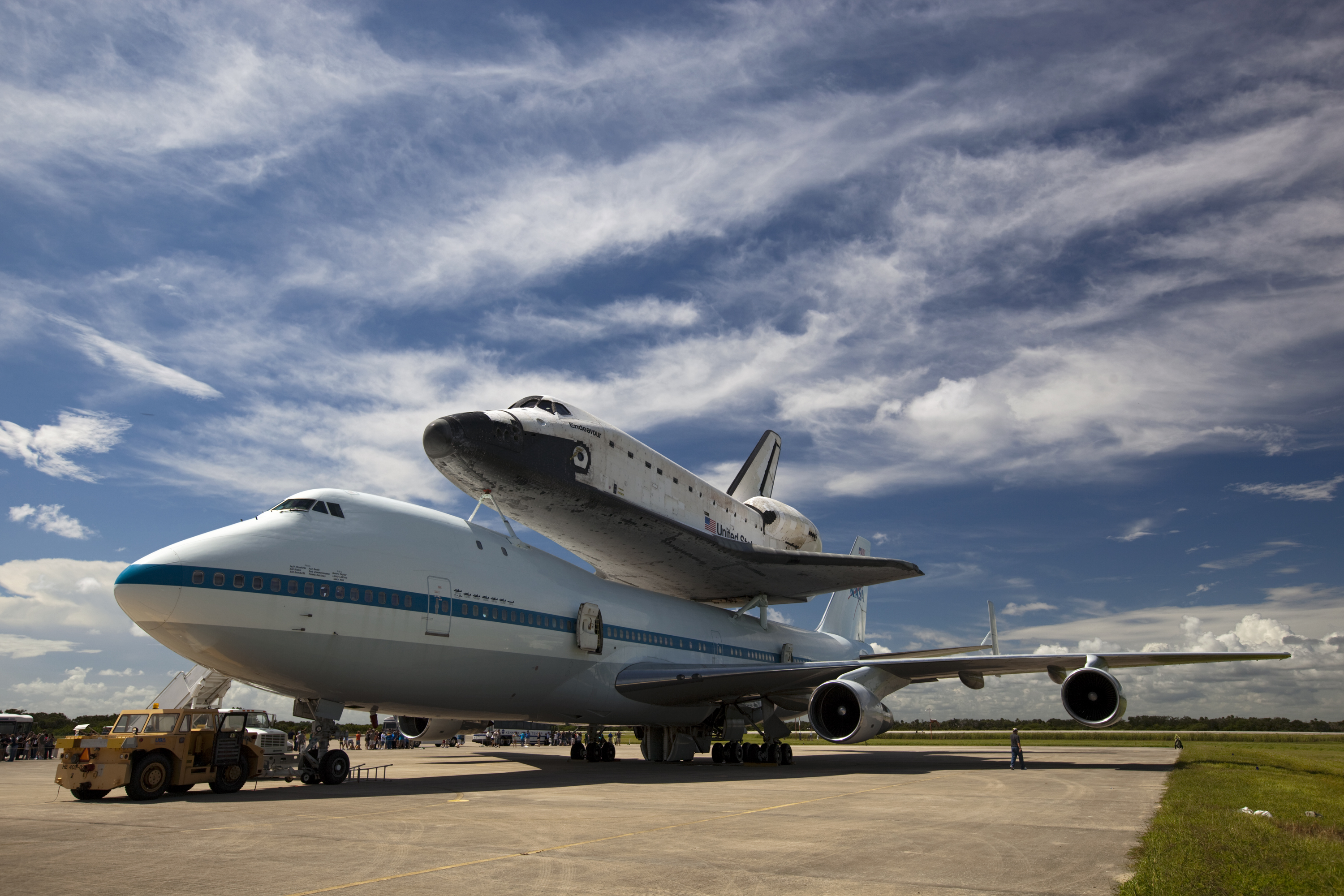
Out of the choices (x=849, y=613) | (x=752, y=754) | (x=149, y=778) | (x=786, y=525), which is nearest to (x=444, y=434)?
(x=149, y=778)

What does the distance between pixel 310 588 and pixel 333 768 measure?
11.9 ft

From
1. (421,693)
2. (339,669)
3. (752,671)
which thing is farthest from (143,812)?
(752,671)

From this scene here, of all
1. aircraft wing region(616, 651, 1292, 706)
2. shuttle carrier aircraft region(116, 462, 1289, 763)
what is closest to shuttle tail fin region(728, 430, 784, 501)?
shuttle carrier aircraft region(116, 462, 1289, 763)

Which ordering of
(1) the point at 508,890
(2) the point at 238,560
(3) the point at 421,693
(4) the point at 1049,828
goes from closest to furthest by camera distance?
(1) the point at 508,890 → (4) the point at 1049,828 → (2) the point at 238,560 → (3) the point at 421,693

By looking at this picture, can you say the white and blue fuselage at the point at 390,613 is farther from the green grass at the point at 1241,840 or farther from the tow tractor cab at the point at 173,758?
the green grass at the point at 1241,840

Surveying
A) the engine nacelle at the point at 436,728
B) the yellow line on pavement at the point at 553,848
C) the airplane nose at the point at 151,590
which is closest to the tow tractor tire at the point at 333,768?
the airplane nose at the point at 151,590

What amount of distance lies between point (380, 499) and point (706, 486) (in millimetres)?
12740

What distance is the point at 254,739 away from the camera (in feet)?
49.0

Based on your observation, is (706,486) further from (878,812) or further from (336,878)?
(336,878)

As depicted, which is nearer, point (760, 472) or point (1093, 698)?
point (1093, 698)

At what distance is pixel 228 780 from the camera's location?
44.6 ft

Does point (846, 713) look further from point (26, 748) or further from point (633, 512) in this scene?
point (26, 748)

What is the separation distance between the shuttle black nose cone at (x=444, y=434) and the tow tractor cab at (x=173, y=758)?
6.99 meters

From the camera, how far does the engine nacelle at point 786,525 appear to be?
99.7 ft
